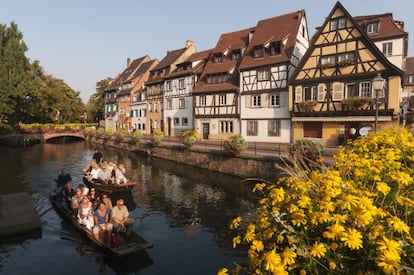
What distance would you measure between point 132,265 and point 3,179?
59.3ft

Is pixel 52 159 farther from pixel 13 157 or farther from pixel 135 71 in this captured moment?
pixel 135 71

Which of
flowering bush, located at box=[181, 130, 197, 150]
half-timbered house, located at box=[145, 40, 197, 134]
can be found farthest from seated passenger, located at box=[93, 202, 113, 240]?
half-timbered house, located at box=[145, 40, 197, 134]

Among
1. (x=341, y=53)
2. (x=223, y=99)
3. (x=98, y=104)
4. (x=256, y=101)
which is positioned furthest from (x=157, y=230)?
(x=98, y=104)

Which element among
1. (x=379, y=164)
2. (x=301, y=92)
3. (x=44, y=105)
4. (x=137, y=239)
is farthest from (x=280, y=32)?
(x=44, y=105)

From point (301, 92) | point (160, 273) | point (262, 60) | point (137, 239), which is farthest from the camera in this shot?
point (262, 60)

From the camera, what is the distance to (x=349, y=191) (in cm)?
315

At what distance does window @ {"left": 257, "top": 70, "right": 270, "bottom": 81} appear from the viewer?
28784 mm

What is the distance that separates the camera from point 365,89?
22.9 metres

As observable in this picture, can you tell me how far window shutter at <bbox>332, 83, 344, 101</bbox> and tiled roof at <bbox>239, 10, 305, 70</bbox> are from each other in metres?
5.36

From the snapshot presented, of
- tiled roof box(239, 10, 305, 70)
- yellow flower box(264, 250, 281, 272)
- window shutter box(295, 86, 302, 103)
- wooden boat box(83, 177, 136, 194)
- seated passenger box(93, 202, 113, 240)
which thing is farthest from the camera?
tiled roof box(239, 10, 305, 70)

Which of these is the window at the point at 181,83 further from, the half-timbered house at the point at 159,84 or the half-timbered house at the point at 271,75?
the half-timbered house at the point at 271,75

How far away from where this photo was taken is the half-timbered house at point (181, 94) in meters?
37.8

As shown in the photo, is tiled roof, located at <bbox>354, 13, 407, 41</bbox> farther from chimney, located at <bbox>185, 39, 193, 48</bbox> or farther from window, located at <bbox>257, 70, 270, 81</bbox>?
chimney, located at <bbox>185, 39, 193, 48</bbox>

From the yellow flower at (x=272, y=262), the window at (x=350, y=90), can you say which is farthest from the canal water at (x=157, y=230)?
the window at (x=350, y=90)
